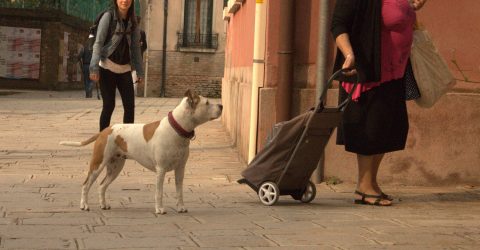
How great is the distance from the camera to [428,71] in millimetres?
7602

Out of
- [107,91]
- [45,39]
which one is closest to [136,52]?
[107,91]

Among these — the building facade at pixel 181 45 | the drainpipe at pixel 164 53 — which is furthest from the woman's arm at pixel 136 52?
the drainpipe at pixel 164 53

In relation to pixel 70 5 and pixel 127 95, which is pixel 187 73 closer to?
pixel 70 5

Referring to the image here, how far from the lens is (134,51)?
389 inches

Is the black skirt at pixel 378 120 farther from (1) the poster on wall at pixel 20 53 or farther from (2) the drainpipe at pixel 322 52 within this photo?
(1) the poster on wall at pixel 20 53

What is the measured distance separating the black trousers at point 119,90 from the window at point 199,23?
100 ft

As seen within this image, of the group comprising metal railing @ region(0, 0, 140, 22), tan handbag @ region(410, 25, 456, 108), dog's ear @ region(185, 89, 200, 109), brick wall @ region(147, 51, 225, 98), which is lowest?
brick wall @ region(147, 51, 225, 98)

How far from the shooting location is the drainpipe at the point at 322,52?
876 cm

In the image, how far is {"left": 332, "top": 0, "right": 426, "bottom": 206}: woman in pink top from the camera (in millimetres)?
7367

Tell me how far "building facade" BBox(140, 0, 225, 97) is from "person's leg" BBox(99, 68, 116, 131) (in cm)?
3027

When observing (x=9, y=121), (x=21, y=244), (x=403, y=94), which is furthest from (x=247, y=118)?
(x=9, y=121)

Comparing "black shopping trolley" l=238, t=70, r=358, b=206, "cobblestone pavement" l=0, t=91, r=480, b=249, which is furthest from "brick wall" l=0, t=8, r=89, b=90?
"black shopping trolley" l=238, t=70, r=358, b=206

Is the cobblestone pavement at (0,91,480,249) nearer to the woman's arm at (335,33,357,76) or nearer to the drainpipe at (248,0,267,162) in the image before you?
the drainpipe at (248,0,267,162)

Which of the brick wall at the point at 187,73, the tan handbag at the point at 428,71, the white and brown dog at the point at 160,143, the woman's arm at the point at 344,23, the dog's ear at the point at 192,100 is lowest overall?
the brick wall at the point at 187,73
